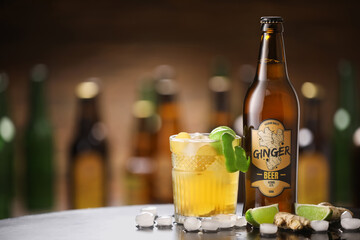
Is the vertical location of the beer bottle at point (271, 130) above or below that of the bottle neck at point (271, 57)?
below

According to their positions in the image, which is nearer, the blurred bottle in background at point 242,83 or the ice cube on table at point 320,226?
the ice cube on table at point 320,226

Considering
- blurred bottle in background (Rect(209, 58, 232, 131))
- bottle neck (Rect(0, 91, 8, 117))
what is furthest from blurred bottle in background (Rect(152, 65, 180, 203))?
bottle neck (Rect(0, 91, 8, 117))

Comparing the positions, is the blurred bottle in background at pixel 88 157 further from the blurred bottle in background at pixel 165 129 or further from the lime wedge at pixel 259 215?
the lime wedge at pixel 259 215

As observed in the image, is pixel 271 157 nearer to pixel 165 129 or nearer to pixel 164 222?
pixel 164 222

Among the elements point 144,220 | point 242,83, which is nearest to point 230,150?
point 144,220

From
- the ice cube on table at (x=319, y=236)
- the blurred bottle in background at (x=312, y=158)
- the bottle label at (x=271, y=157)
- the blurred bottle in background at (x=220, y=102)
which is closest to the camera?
the ice cube on table at (x=319, y=236)

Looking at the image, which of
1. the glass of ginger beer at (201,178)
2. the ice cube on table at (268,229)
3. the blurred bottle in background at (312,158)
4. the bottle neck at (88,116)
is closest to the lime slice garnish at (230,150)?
the glass of ginger beer at (201,178)

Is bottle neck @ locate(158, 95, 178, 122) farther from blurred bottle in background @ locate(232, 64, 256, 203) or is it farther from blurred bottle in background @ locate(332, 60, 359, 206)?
blurred bottle in background @ locate(332, 60, 359, 206)
